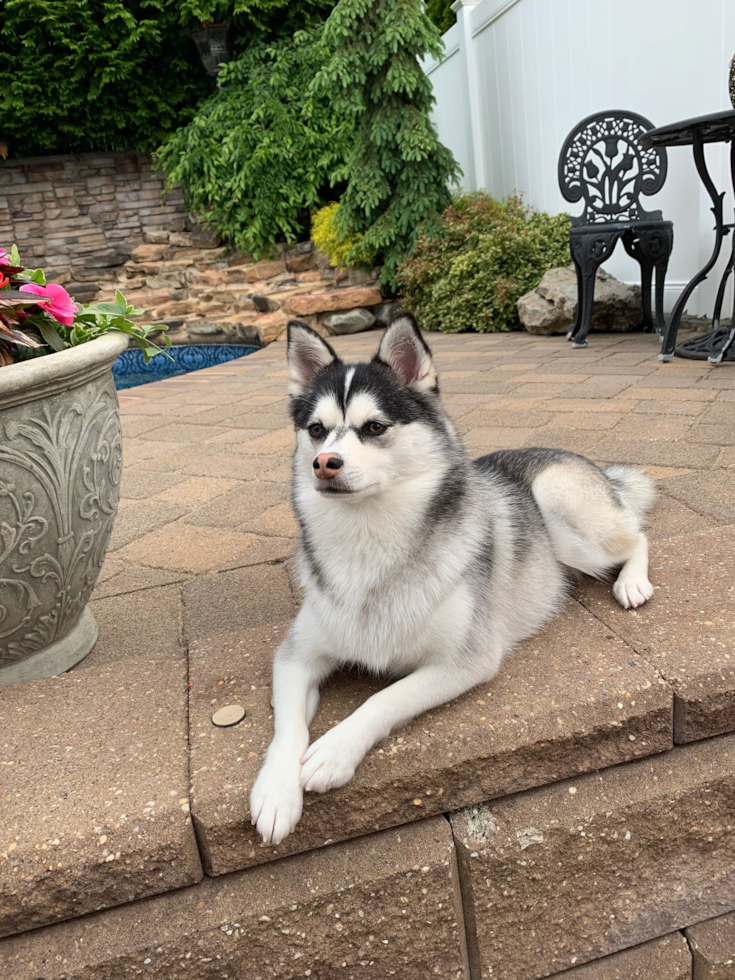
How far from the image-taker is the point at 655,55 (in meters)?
6.51

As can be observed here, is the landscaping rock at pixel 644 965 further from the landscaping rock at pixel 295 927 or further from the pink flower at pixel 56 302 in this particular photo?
the pink flower at pixel 56 302

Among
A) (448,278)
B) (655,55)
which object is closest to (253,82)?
(448,278)

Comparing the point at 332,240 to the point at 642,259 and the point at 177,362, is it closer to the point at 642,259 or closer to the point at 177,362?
the point at 177,362

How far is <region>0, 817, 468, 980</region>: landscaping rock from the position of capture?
1390mm

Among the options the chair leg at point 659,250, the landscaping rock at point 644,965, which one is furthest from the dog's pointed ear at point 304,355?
the chair leg at point 659,250

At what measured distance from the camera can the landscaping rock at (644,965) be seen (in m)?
1.66

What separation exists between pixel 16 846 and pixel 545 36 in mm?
9541

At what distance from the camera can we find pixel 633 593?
76.5 inches

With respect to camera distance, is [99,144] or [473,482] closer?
[473,482]

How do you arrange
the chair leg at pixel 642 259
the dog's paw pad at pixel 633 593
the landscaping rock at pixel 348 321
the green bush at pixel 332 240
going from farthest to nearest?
the green bush at pixel 332 240 < the landscaping rock at pixel 348 321 < the chair leg at pixel 642 259 < the dog's paw pad at pixel 633 593

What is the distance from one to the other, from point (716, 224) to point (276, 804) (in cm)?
534

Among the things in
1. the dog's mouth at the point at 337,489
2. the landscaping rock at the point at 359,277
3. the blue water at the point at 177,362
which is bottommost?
the blue water at the point at 177,362

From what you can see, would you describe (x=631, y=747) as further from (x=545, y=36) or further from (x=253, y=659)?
(x=545, y=36)

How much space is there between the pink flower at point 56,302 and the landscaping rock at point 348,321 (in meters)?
7.97
